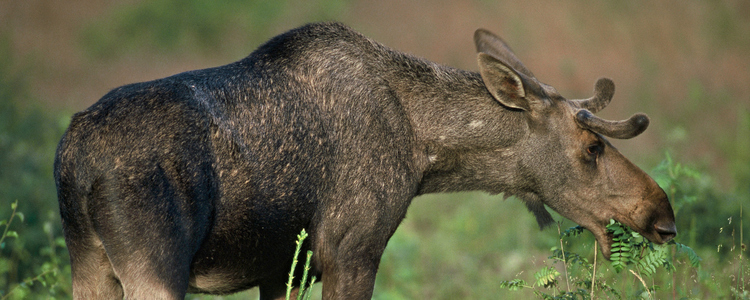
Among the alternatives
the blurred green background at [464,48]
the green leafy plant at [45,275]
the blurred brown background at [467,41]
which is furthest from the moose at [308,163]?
the blurred brown background at [467,41]

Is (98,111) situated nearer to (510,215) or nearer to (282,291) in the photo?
(282,291)

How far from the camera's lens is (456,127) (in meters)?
4.59

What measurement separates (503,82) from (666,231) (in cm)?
135

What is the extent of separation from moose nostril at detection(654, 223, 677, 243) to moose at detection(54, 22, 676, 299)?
0.05 ft

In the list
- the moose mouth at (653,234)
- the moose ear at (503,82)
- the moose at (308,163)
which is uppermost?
the moose ear at (503,82)

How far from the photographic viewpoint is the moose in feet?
11.7

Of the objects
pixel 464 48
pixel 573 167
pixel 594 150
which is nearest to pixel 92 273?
pixel 573 167

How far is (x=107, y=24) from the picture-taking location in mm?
14664

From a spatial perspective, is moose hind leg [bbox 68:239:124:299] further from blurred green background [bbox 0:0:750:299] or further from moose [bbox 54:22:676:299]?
blurred green background [bbox 0:0:750:299]

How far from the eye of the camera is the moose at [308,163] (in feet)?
11.7

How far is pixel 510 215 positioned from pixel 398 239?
6.69ft

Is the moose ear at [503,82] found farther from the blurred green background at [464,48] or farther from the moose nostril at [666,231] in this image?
the blurred green background at [464,48]

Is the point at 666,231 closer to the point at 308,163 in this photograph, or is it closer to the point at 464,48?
the point at 308,163

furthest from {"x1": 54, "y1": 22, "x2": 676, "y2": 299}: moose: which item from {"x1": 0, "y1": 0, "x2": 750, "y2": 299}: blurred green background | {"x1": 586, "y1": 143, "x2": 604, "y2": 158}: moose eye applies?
{"x1": 0, "y1": 0, "x2": 750, "y2": 299}: blurred green background
